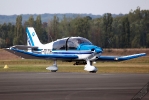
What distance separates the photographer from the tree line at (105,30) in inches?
3819

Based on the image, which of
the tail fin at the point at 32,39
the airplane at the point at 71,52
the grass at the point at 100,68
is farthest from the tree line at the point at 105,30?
the airplane at the point at 71,52

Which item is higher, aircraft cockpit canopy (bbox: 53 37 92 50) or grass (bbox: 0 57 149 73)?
aircraft cockpit canopy (bbox: 53 37 92 50)

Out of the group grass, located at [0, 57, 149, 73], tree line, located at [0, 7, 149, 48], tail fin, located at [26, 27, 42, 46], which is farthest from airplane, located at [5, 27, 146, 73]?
tree line, located at [0, 7, 149, 48]

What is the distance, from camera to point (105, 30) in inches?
4109

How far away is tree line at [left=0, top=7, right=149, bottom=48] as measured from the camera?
3819 inches

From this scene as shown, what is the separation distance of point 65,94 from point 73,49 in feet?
59.6

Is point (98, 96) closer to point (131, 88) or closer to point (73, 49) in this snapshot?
point (131, 88)

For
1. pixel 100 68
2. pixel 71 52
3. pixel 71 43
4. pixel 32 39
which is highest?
pixel 32 39

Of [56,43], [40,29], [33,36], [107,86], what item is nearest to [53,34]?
[40,29]

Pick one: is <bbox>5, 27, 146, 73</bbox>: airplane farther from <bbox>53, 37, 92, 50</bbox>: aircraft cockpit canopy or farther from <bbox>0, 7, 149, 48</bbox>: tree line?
<bbox>0, 7, 149, 48</bbox>: tree line

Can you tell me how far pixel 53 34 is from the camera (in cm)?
9331

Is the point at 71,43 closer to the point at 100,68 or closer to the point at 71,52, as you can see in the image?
the point at 71,52

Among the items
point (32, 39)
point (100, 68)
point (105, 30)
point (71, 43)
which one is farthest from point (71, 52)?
point (105, 30)

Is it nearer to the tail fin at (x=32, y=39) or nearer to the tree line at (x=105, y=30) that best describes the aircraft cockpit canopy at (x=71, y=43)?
the tail fin at (x=32, y=39)
